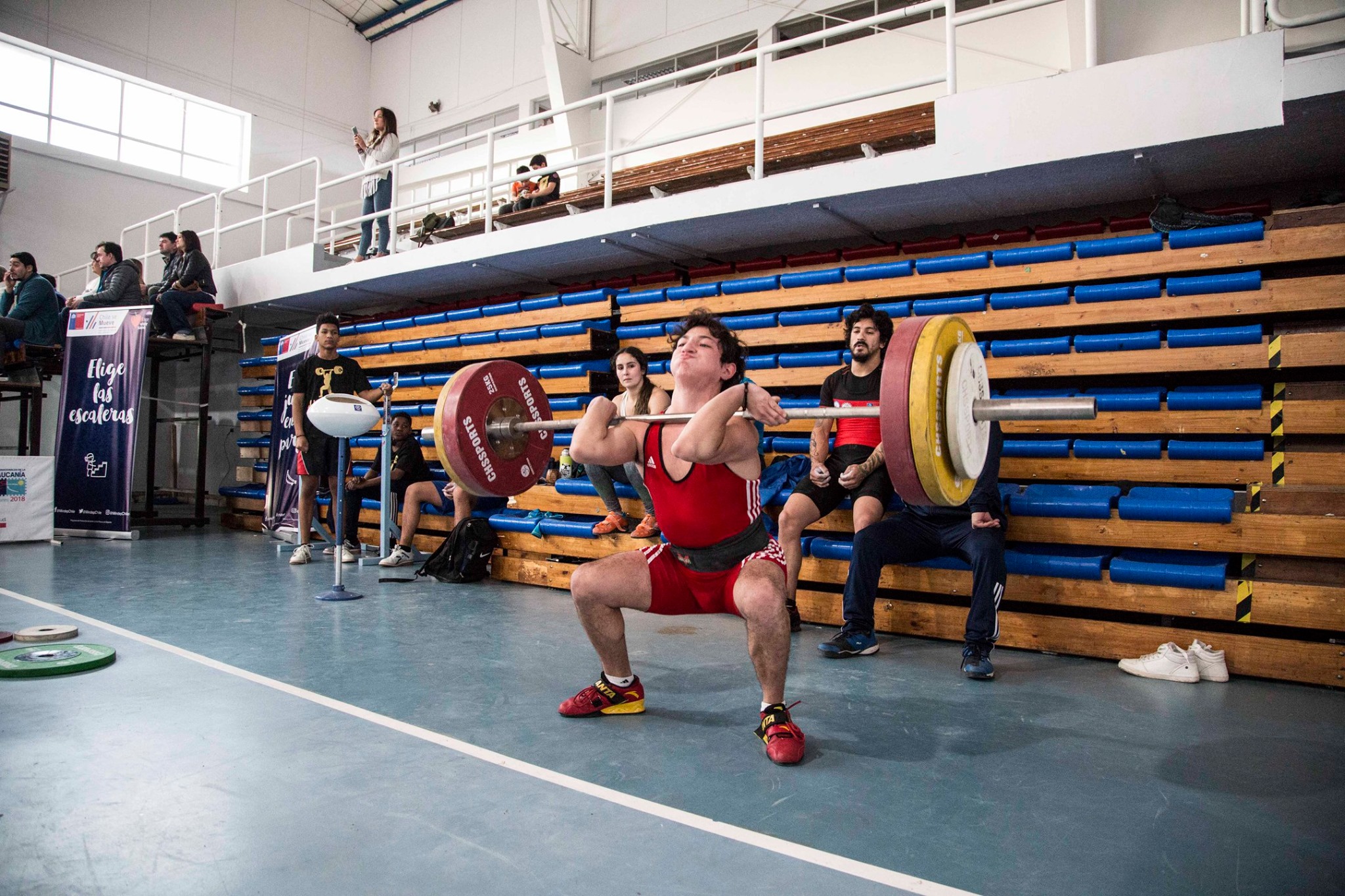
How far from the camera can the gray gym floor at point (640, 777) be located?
57.2 inches

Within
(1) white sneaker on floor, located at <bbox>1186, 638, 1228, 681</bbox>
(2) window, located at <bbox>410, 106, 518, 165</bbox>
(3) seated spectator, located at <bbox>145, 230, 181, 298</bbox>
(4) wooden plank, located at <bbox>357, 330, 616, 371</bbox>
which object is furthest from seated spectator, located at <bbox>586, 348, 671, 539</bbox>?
(2) window, located at <bbox>410, 106, 518, 165</bbox>

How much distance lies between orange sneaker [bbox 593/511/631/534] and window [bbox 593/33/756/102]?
18.4ft

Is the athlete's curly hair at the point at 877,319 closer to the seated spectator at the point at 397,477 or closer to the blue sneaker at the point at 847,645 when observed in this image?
the blue sneaker at the point at 847,645

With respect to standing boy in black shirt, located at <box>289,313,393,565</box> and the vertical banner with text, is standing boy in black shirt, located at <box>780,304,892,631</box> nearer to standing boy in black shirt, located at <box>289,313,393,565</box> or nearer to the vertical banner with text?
standing boy in black shirt, located at <box>289,313,393,565</box>

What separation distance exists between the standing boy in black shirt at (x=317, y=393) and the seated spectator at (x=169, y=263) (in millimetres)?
2844

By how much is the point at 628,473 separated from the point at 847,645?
5.16 feet

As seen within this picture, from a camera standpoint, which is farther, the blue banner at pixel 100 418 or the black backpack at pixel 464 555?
the blue banner at pixel 100 418

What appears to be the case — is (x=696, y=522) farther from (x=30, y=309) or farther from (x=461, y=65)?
(x=461, y=65)

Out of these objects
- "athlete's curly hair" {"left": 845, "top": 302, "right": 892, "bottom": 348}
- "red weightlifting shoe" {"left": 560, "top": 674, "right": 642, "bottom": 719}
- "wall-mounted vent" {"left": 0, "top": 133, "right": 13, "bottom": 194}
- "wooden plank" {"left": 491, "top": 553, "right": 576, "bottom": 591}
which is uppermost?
"wall-mounted vent" {"left": 0, "top": 133, "right": 13, "bottom": 194}

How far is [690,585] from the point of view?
228cm

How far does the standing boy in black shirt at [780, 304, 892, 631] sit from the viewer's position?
3.36 meters

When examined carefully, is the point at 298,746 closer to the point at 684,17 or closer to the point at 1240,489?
the point at 1240,489

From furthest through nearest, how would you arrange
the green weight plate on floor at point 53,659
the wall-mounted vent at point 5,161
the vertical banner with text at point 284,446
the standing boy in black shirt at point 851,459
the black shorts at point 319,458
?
the wall-mounted vent at point 5,161
the vertical banner with text at point 284,446
the black shorts at point 319,458
the standing boy in black shirt at point 851,459
the green weight plate on floor at point 53,659

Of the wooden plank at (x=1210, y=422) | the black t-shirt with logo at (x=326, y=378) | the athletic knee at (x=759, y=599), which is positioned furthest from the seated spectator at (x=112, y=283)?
the wooden plank at (x=1210, y=422)
